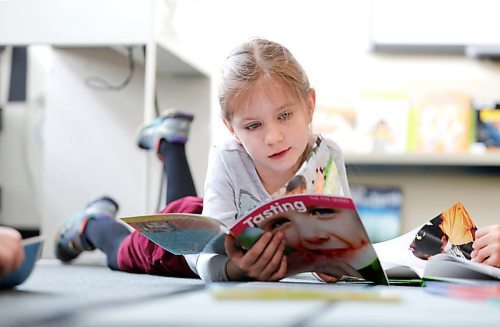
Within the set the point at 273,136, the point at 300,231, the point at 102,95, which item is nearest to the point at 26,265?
the point at 300,231

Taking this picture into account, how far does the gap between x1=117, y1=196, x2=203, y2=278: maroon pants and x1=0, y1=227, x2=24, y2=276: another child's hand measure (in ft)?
1.77

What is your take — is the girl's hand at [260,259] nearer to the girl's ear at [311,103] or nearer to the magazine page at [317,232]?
the magazine page at [317,232]

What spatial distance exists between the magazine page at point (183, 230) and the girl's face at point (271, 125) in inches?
8.1

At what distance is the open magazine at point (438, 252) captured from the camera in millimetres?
841

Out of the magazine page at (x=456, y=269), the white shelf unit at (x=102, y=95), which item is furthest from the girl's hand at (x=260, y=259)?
the white shelf unit at (x=102, y=95)

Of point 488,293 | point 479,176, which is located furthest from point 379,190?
point 488,293

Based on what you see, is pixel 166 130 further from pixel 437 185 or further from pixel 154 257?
pixel 437 185

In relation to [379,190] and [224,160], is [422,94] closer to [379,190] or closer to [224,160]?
[379,190]

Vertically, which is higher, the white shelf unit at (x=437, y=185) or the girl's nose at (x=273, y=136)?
the girl's nose at (x=273, y=136)

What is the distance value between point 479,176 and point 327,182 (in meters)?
1.55

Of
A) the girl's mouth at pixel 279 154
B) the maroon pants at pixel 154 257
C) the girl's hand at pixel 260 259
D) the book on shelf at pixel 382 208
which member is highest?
the girl's mouth at pixel 279 154

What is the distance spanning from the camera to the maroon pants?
1189 millimetres

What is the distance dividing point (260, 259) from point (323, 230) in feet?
0.30

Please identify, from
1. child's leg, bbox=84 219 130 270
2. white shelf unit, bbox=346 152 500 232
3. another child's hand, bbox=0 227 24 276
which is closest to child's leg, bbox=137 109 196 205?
child's leg, bbox=84 219 130 270
